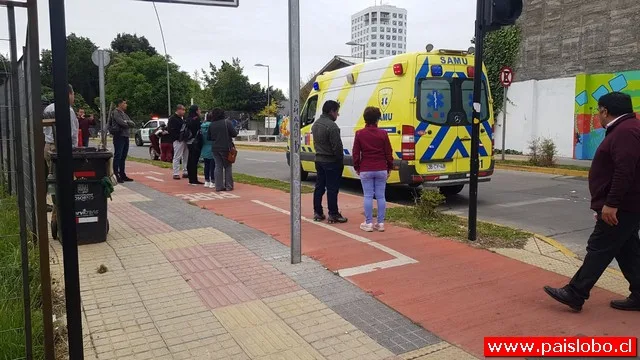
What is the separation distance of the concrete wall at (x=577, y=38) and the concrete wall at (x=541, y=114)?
1.55ft

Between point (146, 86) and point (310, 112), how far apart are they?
126 ft

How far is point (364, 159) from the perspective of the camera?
6641mm

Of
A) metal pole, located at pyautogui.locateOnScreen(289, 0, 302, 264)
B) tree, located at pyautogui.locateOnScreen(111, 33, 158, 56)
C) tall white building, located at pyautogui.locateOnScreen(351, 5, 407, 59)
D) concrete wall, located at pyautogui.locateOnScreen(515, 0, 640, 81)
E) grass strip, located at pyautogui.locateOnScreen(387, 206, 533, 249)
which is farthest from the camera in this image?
tall white building, located at pyautogui.locateOnScreen(351, 5, 407, 59)

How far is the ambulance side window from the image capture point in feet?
39.1

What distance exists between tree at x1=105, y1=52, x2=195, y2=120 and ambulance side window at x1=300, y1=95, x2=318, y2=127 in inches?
1419

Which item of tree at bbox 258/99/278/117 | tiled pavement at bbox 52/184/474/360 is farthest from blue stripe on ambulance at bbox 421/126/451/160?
tree at bbox 258/99/278/117

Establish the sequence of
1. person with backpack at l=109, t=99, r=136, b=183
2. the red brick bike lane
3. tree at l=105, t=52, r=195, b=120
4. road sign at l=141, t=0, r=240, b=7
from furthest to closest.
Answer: tree at l=105, t=52, r=195, b=120 < person with backpack at l=109, t=99, r=136, b=183 < the red brick bike lane < road sign at l=141, t=0, r=240, b=7

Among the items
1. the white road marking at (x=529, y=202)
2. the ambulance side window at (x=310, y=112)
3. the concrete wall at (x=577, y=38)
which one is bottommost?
the white road marking at (x=529, y=202)

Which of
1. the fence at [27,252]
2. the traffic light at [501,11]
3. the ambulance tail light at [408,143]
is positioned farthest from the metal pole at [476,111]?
the fence at [27,252]

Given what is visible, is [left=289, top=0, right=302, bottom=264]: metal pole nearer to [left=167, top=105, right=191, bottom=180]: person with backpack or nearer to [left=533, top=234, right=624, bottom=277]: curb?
[left=533, top=234, right=624, bottom=277]: curb

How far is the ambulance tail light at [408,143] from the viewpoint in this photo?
28.8 feet

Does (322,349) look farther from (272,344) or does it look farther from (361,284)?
(361,284)

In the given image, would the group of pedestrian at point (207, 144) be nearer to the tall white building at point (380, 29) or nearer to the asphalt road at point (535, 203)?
the asphalt road at point (535, 203)

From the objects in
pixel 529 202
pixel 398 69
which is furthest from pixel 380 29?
pixel 398 69
